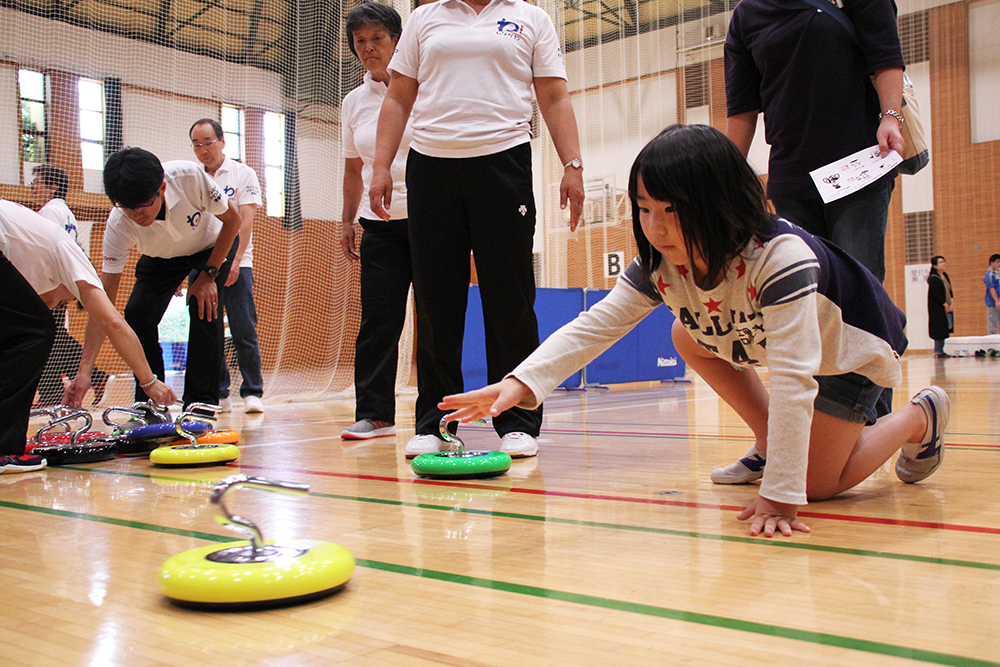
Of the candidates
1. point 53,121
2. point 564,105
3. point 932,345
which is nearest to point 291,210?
point 53,121

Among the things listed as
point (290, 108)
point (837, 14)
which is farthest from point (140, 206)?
point (290, 108)

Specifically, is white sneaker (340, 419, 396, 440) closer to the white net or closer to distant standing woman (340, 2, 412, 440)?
distant standing woman (340, 2, 412, 440)

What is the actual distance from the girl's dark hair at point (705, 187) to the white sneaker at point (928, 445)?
63 cm

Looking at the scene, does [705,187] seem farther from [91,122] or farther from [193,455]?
[91,122]

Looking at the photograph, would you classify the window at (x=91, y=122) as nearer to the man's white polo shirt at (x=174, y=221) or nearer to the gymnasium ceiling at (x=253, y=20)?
the gymnasium ceiling at (x=253, y=20)

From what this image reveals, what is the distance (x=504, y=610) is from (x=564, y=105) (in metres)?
2.00

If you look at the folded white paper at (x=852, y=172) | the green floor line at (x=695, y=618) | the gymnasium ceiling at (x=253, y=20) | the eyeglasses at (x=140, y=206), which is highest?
the gymnasium ceiling at (x=253, y=20)

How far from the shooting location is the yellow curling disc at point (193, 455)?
241 centimetres

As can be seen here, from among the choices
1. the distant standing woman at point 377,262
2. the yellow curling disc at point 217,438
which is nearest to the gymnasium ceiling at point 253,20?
the distant standing woman at point 377,262

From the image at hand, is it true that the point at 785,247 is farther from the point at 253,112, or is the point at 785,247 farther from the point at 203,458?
the point at 253,112

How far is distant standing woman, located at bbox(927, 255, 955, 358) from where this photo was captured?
37.1 feet

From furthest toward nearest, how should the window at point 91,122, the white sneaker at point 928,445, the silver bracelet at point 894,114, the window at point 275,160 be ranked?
the window at point 91,122
the window at point 275,160
the silver bracelet at point 894,114
the white sneaker at point 928,445

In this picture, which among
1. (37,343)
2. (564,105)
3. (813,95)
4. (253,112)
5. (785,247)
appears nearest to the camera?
(785,247)

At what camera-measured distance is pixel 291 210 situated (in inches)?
291
